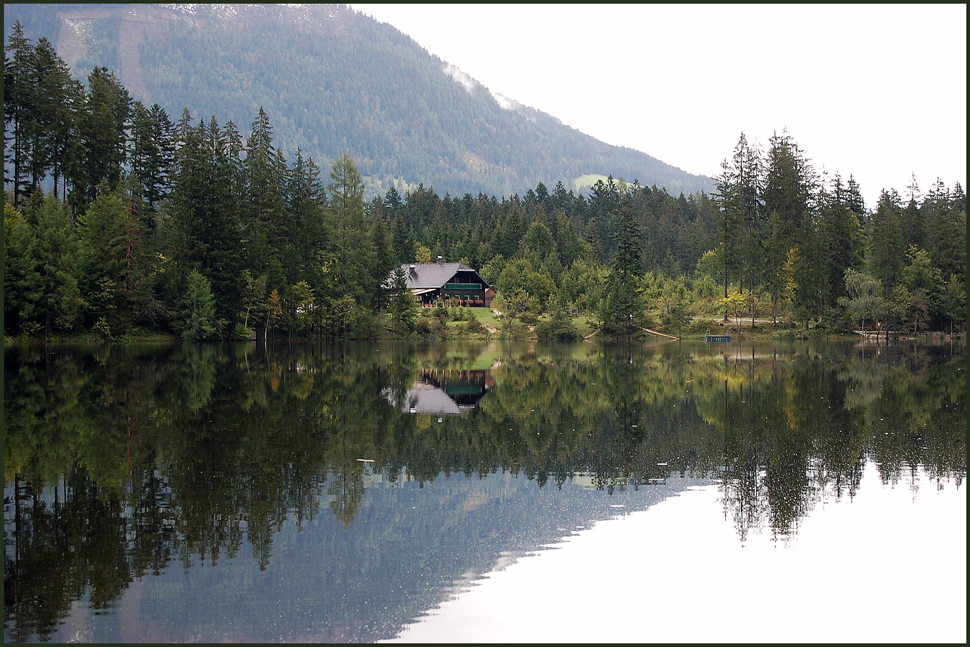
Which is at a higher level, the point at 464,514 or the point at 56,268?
the point at 56,268

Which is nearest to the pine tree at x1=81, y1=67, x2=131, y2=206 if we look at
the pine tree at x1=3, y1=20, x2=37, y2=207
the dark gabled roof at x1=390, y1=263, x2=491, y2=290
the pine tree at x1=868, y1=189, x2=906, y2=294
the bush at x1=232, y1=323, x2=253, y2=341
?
the pine tree at x1=3, y1=20, x2=37, y2=207

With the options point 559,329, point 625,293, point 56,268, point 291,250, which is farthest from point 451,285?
point 56,268

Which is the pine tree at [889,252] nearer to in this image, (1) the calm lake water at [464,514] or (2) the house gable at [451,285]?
(2) the house gable at [451,285]

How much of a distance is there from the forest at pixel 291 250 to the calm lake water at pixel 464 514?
1360 inches

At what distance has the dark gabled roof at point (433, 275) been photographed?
10269 centimetres

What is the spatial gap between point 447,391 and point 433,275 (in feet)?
243

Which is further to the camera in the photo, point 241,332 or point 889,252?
point 889,252

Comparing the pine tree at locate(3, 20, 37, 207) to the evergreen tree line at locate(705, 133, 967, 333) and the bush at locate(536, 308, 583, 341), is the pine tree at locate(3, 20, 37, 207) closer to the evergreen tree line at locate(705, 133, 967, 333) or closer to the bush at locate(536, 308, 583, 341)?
the bush at locate(536, 308, 583, 341)

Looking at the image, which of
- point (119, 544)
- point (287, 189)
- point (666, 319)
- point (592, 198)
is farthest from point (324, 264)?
point (592, 198)

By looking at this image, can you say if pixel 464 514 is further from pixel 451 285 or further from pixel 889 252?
pixel 451 285

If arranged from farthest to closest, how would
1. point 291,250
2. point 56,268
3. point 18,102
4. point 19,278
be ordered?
point 291,250
point 18,102
point 56,268
point 19,278

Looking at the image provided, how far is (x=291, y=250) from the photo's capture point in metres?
72.9

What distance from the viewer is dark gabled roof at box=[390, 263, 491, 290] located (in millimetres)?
102688

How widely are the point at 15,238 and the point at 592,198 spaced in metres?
124
